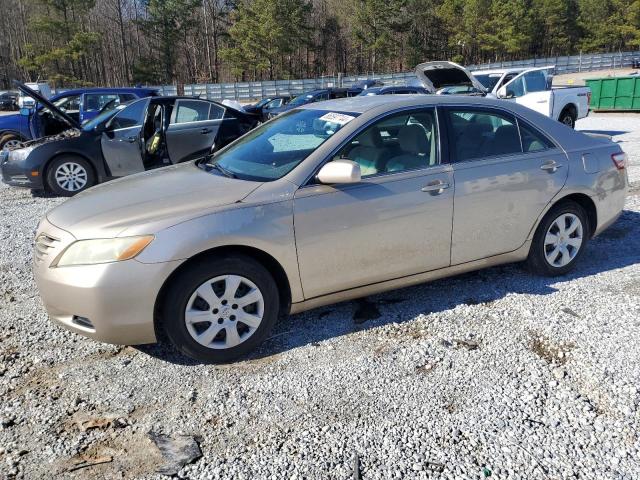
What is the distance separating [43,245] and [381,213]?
7.01 feet

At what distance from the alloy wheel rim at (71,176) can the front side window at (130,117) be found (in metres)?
0.84

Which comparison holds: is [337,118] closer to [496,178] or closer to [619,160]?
[496,178]

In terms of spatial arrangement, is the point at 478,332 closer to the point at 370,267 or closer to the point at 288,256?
the point at 370,267

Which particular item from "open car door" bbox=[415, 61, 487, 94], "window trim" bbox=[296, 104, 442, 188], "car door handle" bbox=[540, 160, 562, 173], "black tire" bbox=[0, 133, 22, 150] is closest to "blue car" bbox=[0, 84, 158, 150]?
"black tire" bbox=[0, 133, 22, 150]

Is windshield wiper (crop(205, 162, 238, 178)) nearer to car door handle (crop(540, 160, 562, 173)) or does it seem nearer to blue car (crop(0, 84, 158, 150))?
car door handle (crop(540, 160, 562, 173))

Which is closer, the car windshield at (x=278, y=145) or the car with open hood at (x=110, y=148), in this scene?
the car windshield at (x=278, y=145)

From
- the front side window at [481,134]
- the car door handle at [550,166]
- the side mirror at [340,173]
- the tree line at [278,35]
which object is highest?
the tree line at [278,35]

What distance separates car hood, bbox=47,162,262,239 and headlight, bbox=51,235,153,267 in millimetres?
38

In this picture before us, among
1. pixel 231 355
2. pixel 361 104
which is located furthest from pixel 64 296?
pixel 361 104

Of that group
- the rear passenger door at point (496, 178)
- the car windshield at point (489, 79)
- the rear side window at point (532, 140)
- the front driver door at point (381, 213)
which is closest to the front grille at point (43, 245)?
the front driver door at point (381, 213)

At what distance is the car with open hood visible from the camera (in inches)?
323

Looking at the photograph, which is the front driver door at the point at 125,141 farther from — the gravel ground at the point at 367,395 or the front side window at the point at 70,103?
the front side window at the point at 70,103

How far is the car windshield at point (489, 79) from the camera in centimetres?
1435

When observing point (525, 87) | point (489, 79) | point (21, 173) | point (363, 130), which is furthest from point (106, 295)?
point (489, 79)
